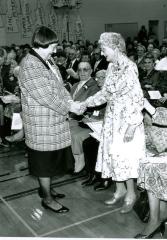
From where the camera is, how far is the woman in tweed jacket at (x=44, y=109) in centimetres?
266

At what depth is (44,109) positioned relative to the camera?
2.73m

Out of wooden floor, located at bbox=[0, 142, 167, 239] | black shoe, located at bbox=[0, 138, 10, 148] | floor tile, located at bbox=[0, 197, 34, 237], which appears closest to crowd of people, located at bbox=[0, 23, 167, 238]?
wooden floor, located at bbox=[0, 142, 167, 239]

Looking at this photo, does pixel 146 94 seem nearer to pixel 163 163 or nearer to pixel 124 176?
pixel 124 176

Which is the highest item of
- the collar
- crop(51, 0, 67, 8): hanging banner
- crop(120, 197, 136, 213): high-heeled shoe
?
crop(51, 0, 67, 8): hanging banner

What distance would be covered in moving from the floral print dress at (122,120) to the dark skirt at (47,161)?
38cm

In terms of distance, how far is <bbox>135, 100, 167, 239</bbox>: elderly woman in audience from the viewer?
245cm

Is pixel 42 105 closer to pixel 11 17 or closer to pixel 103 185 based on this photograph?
pixel 103 185

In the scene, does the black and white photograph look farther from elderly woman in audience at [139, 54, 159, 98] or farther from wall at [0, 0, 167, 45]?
wall at [0, 0, 167, 45]

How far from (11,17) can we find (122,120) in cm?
1036

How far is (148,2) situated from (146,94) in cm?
1215

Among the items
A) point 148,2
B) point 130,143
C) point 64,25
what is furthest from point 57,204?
point 148,2

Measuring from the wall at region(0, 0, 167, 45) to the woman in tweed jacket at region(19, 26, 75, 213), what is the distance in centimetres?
1025

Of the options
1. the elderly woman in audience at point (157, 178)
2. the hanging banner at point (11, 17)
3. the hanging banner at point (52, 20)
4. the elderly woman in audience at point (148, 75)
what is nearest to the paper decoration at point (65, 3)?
the hanging banner at point (52, 20)

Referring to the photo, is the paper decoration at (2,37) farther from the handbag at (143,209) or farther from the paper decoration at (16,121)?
the handbag at (143,209)
